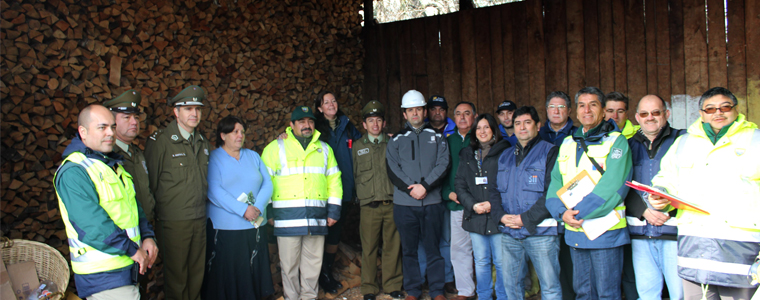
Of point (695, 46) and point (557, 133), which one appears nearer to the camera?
point (557, 133)

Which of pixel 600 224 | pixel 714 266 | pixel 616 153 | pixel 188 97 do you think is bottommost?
pixel 714 266

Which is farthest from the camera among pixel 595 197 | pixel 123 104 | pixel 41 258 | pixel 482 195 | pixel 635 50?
pixel 635 50

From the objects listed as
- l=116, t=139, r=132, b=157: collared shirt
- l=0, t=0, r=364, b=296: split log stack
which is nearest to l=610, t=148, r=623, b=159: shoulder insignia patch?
l=116, t=139, r=132, b=157: collared shirt

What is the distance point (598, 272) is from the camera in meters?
3.11

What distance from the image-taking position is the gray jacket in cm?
407

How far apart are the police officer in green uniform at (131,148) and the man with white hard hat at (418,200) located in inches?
74.2

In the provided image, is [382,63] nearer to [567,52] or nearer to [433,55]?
[433,55]

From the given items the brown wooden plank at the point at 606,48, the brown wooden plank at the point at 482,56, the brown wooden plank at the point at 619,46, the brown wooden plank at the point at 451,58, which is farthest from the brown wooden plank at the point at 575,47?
the brown wooden plank at the point at 451,58

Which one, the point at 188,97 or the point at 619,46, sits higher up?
the point at 619,46

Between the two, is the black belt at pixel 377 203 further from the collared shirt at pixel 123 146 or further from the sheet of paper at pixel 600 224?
the collared shirt at pixel 123 146

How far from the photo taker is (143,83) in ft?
13.6

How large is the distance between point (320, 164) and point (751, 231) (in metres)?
2.93

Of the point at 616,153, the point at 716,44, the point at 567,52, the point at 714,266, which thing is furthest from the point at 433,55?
the point at 714,266

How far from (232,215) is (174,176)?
536 mm
